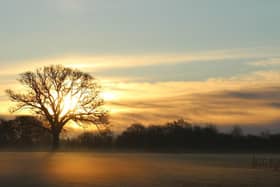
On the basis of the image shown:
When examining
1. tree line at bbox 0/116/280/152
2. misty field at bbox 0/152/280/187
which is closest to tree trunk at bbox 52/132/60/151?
tree line at bbox 0/116/280/152

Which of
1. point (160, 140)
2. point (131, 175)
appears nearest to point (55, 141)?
point (160, 140)

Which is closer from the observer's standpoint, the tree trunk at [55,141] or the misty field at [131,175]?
the misty field at [131,175]

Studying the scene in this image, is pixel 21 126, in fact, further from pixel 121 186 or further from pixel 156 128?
pixel 121 186

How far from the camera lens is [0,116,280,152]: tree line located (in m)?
87.1

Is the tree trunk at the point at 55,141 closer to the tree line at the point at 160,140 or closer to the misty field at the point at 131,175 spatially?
the tree line at the point at 160,140

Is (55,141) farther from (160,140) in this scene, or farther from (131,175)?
(131,175)

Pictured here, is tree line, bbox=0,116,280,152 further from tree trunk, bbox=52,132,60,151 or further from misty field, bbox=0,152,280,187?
misty field, bbox=0,152,280,187

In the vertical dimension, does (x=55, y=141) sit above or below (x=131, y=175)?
above

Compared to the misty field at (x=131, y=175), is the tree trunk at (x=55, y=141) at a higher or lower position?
higher

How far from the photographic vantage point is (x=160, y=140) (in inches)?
3706

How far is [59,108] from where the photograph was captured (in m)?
76.3

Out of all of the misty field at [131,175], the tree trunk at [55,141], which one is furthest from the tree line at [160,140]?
the misty field at [131,175]

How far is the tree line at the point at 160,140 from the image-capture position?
87062 millimetres

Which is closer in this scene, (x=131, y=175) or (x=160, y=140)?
(x=131, y=175)
